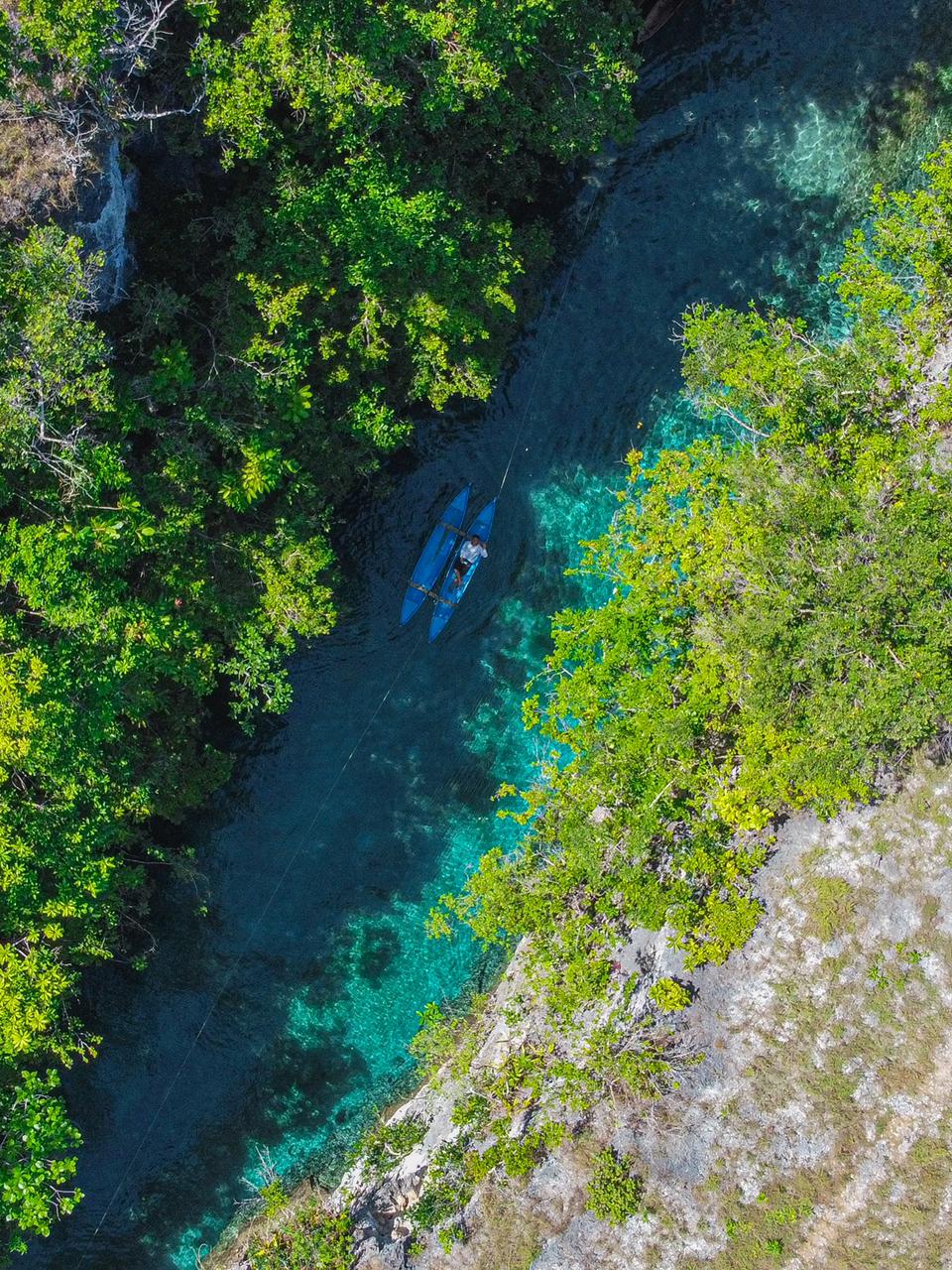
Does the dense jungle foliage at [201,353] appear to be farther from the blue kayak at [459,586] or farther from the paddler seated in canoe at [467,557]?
the paddler seated in canoe at [467,557]

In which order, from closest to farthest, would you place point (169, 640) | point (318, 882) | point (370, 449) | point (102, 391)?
point (102, 391) < point (169, 640) < point (370, 449) < point (318, 882)

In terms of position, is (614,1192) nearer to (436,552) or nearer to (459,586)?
(459,586)

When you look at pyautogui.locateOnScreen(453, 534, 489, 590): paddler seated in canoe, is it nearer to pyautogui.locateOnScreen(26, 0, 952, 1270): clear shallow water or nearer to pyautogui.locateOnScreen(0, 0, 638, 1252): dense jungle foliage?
pyautogui.locateOnScreen(26, 0, 952, 1270): clear shallow water

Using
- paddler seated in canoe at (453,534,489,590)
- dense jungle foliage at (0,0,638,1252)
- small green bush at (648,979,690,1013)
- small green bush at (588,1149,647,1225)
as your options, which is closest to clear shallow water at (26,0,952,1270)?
paddler seated in canoe at (453,534,489,590)

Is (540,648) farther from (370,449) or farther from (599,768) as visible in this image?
(370,449)

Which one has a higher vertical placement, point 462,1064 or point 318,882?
point 318,882

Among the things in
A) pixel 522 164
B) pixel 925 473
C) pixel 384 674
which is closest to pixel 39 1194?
pixel 384 674

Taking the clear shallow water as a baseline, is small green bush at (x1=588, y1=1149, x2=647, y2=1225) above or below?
below
